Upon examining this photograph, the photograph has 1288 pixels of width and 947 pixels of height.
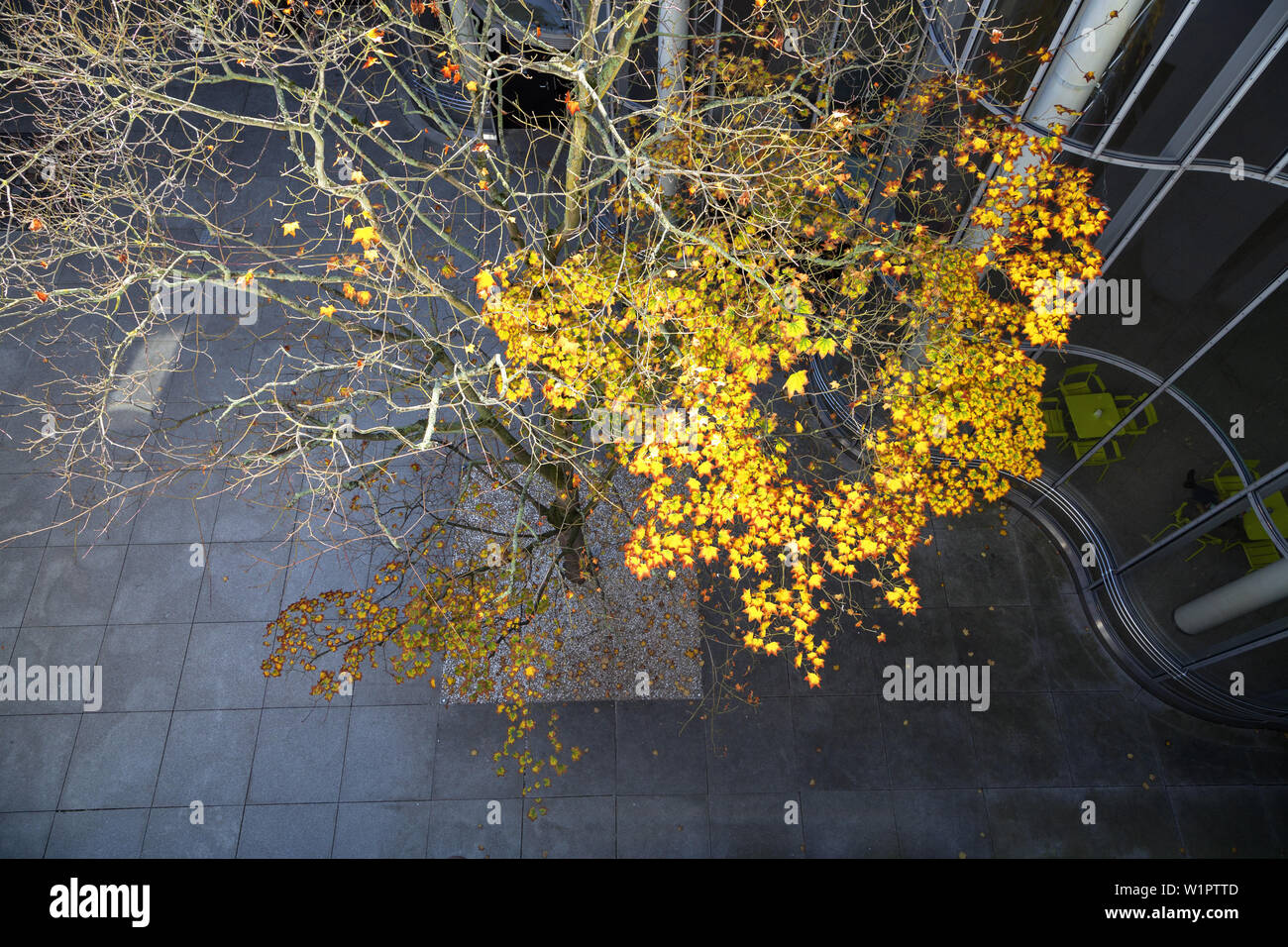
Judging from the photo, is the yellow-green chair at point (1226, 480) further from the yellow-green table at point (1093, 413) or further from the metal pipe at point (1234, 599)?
the yellow-green table at point (1093, 413)

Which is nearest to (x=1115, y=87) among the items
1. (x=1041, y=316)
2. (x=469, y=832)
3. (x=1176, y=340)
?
(x=1041, y=316)

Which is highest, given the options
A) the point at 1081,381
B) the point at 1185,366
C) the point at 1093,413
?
the point at 1081,381

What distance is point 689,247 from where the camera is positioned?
32.4ft

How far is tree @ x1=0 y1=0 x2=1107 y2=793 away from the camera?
8.90 meters

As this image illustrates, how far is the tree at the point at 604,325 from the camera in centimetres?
890

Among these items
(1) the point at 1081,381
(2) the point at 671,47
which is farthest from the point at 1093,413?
(2) the point at 671,47

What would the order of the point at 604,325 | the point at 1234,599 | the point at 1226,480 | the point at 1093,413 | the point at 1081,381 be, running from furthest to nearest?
1. the point at 1081,381
2. the point at 1093,413
3. the point at 1226,480
4. the point at 1234,599
5. the point at 604,325

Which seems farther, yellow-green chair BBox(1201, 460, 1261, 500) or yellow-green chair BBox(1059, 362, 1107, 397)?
yellow-green chair BBox(1059, 362, 1107, 397)

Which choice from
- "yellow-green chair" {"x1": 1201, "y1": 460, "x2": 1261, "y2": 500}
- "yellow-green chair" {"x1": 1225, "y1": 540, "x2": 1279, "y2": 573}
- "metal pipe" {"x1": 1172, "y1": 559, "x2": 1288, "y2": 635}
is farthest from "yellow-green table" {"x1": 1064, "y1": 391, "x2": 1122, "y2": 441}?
"metal pipe" {"x1": 1172, "y1": 559, "x2": 1288, "y2": 635}

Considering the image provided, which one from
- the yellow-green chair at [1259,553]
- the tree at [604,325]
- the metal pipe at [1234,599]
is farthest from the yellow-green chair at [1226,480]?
the tree at [604,325]

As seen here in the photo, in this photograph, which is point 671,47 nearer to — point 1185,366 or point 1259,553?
point 1185,366

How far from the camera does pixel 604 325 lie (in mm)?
9648

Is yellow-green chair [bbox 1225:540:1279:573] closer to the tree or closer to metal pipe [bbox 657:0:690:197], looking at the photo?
the tree
